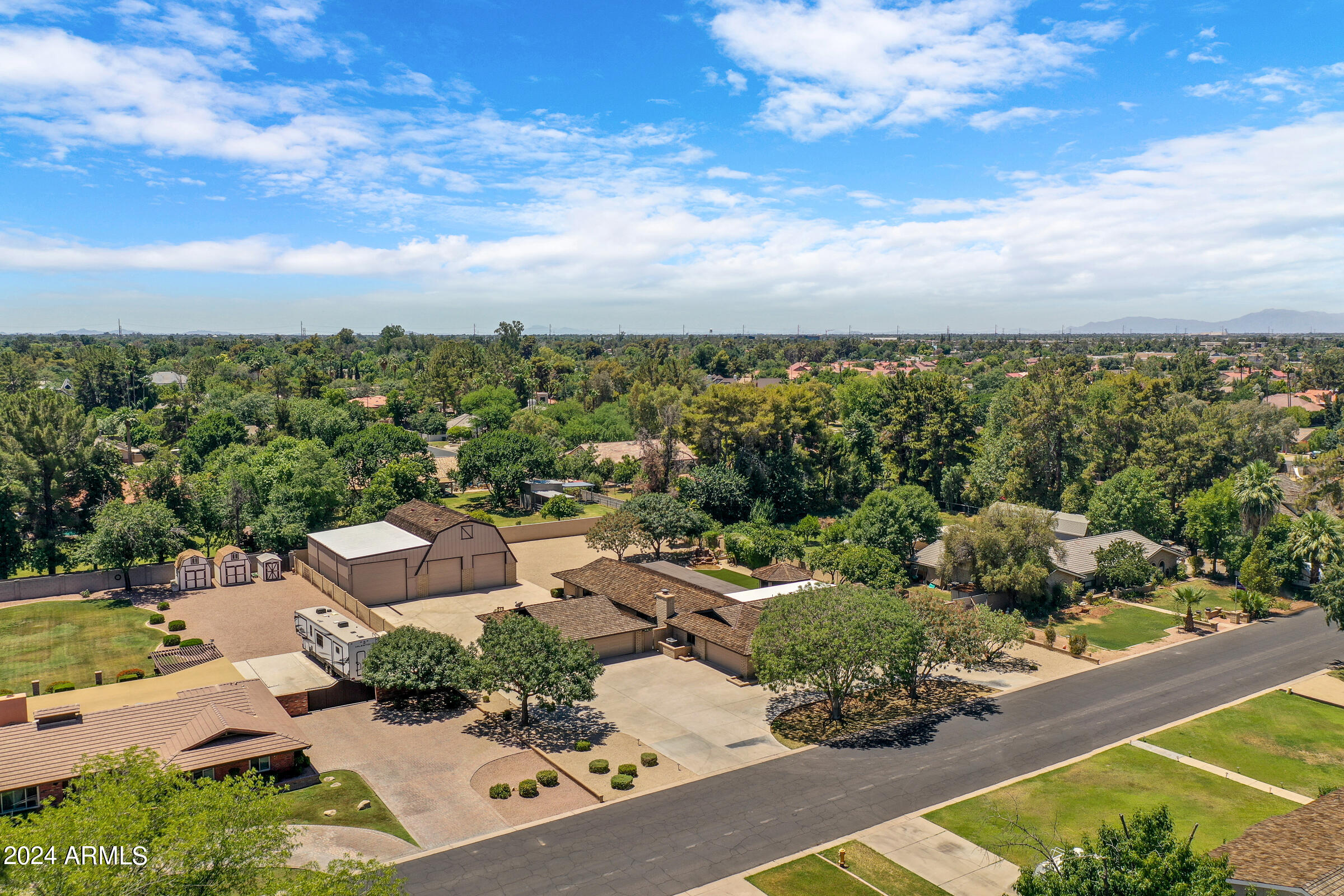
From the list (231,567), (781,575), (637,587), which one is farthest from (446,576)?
(781,575)

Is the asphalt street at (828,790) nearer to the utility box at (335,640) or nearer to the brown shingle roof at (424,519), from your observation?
the utility box at (335,640)

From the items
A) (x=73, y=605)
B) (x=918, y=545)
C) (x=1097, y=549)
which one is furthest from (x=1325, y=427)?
(x=73, y=605)

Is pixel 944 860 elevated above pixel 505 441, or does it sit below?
below

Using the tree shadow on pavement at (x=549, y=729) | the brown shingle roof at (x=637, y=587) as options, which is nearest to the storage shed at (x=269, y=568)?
the brown shingle roof at (x=637, y=587)

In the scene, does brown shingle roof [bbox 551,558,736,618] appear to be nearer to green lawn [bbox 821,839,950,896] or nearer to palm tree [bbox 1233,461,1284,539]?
green lawn [bbox 821,839,950,896]

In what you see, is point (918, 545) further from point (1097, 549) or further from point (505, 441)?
point (505, 441)
